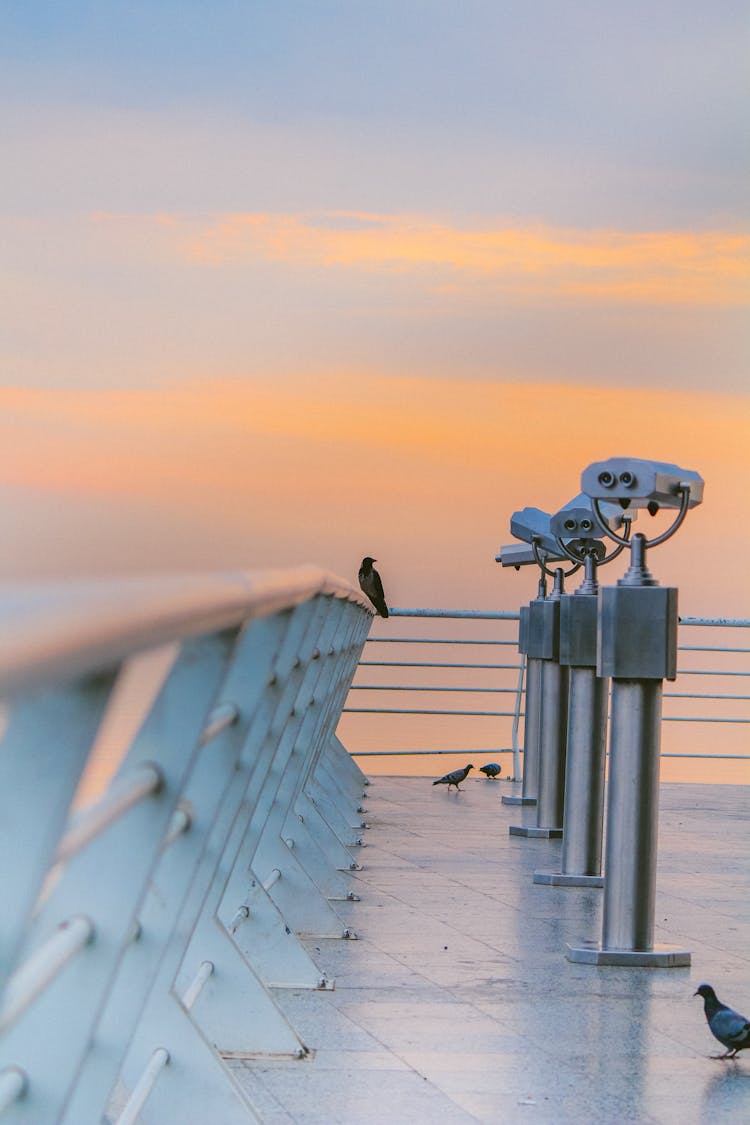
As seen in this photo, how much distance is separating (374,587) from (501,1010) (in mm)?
8398

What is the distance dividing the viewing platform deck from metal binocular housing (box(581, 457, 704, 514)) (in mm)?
1318

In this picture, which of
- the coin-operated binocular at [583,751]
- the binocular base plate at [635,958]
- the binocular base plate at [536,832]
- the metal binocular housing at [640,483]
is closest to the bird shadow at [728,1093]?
the binocular base plate at [635,958]

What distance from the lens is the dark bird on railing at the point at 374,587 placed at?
12.0 meters

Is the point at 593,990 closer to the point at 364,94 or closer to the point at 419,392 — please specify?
the point at 364,94

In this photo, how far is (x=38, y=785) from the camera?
32.4 inches

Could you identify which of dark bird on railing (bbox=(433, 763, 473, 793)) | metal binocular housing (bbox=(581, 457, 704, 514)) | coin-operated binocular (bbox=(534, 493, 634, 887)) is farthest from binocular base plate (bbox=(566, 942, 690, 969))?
dark bird on railing (bbox=(433, 763, 473, 793))

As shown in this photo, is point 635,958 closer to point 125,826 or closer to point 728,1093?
point 728,1093

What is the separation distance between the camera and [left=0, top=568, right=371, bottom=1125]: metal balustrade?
812mm

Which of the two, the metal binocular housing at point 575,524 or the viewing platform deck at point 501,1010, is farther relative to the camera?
the metal binocular housing at point 575,524

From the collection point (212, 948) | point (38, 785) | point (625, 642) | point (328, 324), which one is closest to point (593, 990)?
point (625, 642)

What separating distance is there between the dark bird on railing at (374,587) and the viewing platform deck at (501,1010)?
4.87 m

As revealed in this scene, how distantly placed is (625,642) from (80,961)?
3713 millimetres

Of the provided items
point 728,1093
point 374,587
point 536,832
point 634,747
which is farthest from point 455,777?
point 728,1093

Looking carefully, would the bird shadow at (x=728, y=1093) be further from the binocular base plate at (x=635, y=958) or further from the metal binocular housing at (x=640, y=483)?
the metal binocular housing at (x=640, y=483)
